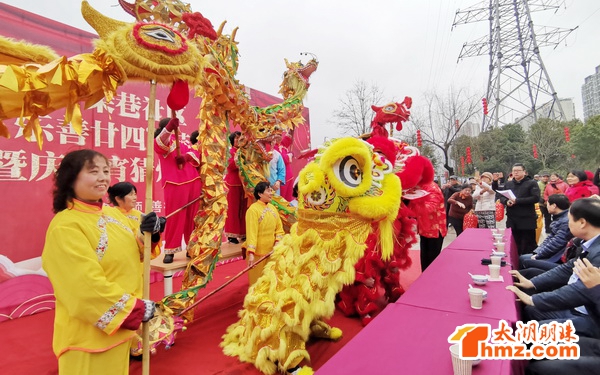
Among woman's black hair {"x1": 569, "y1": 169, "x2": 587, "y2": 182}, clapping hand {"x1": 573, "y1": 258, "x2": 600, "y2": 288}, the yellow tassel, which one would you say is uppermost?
woman's black hair {"x1": 569, "y1": 169, "x2": 587, "y2": 182}

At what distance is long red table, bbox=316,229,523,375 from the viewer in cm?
122

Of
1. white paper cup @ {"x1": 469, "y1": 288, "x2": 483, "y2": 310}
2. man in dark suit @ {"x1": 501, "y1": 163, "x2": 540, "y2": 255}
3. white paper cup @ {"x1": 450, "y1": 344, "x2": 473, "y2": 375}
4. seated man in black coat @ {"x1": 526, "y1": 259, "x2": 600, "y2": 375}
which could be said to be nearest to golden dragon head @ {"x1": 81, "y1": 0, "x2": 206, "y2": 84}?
white paper cup @ {"x1": 450, "y1": 344, "x2": 473, "y2": 375}

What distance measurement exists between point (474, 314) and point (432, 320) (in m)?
0.24

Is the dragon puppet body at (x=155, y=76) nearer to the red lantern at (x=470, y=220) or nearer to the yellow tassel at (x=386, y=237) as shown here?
the yellow tassel at (x=386, y=237)

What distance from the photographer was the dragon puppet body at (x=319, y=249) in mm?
1917

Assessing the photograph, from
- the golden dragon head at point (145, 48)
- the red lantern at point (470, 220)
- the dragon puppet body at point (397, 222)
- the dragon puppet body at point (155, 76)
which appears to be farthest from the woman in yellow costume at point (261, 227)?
the red lantern at point (470, 220)

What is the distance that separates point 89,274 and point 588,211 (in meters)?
2.63

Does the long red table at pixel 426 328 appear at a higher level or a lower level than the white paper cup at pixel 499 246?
lower

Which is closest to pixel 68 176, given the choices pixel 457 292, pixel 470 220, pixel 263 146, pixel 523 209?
pixel 457 292

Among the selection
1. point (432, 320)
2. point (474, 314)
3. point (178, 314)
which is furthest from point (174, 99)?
point (474, 314)

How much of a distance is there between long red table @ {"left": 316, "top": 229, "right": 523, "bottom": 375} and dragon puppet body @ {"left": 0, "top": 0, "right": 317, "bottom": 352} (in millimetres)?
1517

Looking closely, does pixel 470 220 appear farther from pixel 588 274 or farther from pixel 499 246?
pixel 588 274

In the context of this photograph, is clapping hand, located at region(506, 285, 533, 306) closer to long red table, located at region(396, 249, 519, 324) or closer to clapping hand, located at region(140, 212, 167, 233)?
long red table, located at region(396, 249, 519, 324)

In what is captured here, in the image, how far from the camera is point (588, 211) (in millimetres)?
1965
